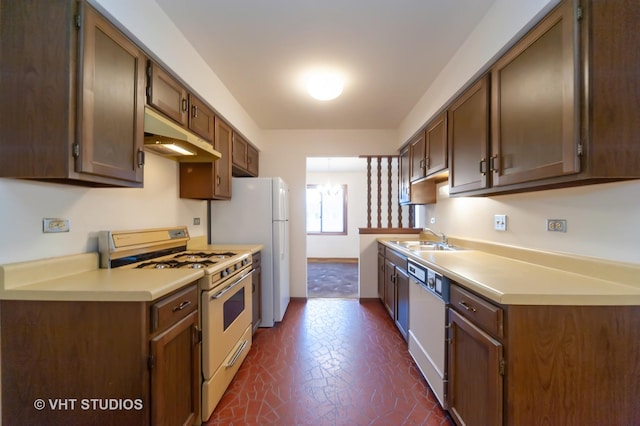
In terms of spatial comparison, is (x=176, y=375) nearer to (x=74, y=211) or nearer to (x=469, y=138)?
(x=74, y=211)

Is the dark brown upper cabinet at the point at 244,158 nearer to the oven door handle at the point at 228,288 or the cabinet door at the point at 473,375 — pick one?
the oven door handle at the point at 228,288

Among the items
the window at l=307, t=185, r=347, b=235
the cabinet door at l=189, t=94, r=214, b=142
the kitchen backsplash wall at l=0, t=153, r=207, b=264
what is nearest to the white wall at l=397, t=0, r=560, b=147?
the cabinet door at l=189, t=94, r=214, b=142

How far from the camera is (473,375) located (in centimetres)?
128

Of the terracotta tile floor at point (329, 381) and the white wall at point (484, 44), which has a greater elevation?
the white wall at point (484, 44)

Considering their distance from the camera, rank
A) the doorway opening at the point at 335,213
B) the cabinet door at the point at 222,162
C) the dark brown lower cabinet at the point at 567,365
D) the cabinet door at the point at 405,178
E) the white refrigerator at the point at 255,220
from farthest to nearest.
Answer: the doorway opening at the point at 335,213 < the cabinet door at the point at 405,178 < the white refrigerator at the point at 255,220 < the cabinet door at the point at 222,162 < the dark brown lower cabinet at the point at 567,365

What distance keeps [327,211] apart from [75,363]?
6126 millimetres

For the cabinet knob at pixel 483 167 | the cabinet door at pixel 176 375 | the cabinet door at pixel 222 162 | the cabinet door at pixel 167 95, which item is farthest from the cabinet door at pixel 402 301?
the cabinet door at pixel 167 95

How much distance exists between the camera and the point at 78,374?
1.12 metres

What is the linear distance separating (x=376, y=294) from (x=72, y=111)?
3603 mm

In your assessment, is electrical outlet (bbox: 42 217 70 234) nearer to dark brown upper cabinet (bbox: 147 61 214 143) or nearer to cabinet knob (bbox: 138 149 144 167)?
cabinet knob (bbox: 138 149 144 167)

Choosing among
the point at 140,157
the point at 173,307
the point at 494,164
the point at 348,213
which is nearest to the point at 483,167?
the point at 494,164

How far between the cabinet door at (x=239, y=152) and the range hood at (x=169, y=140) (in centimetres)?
72

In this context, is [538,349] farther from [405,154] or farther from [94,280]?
[405,154]

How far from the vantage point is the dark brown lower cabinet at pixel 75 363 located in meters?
1.11
